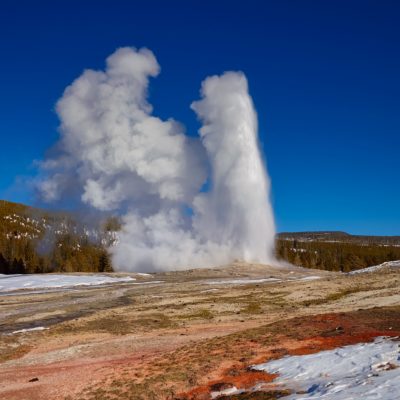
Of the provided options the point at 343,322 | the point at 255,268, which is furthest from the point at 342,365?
the point at 255,268

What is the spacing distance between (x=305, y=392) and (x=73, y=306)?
125 feet

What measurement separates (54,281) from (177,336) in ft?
184

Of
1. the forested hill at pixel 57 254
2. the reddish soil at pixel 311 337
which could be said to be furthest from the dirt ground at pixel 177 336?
the forested hill at pixel 57 254

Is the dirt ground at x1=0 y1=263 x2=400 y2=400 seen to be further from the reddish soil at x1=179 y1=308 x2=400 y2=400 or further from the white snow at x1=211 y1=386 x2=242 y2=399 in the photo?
the white snow at x1=211 y1=386 x2=242 y2=399

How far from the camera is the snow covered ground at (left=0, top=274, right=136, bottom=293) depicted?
78125mm

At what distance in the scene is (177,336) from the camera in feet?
105

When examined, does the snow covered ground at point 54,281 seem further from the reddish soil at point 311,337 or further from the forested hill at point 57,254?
the reddish soil at point 311,337

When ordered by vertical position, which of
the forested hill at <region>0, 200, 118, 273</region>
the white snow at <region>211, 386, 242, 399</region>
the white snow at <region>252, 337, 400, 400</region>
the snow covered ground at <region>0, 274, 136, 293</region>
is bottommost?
the white snow at <region>211, 386, 242, 399</region>

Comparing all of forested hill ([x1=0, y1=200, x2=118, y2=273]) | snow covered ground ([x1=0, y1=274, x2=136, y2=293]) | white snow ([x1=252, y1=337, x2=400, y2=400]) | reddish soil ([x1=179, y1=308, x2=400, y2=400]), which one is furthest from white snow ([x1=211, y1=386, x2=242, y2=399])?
forested hill ([x1=0, y1=200, x2=118, y2=273])

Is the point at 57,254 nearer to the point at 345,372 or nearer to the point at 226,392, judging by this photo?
the point at 226,392

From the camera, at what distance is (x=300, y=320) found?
31.0 meters

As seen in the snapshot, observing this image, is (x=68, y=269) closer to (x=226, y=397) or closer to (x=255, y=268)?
(x=255, y=268)

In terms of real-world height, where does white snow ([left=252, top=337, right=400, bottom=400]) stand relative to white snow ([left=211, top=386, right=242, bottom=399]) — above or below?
above

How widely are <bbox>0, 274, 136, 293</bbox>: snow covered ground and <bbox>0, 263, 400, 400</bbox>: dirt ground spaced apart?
79.8 ft
